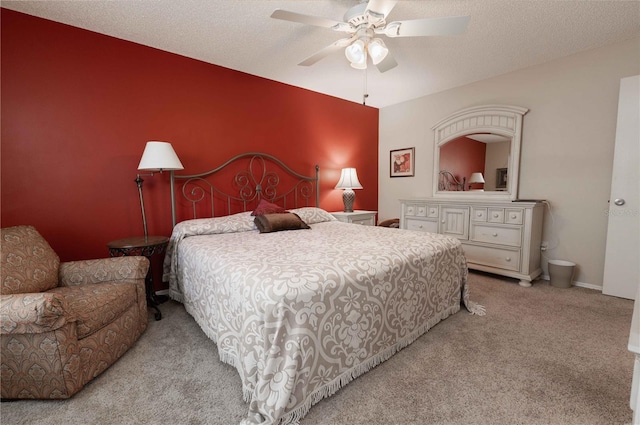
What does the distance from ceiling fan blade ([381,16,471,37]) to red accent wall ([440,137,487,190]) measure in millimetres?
2234

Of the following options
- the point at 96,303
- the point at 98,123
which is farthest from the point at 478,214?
the point at 98,123

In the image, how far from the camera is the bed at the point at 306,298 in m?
1.26

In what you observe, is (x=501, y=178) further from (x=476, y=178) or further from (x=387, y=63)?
(x=387, y=63)

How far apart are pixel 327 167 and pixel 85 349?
11.1 feet

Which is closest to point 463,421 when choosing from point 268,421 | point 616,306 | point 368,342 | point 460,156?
point 368,342

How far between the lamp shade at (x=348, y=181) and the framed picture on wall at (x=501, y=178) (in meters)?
1.74

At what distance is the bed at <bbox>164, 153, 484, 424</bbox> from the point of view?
1256 mm

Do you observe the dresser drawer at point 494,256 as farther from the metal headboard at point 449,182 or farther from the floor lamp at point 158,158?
the floor lamp at point 158,158

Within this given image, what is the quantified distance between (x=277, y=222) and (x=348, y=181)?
1.59 meters

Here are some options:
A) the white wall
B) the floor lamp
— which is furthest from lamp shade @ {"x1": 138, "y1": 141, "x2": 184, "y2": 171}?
the white wall

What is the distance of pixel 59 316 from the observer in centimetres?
137

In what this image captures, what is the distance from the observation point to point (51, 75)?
2311 millimetres

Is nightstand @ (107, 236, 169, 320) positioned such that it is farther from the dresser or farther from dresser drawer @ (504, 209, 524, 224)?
dresser drawer @ (504, 209, 524, 224)

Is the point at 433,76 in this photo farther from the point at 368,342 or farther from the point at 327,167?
the point at 368,342
